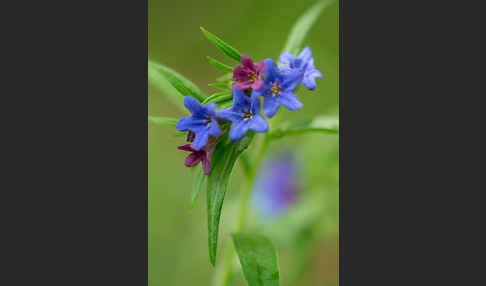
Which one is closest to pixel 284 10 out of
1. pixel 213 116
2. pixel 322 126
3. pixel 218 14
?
pixel 218 14

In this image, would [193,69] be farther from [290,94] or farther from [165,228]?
[165,228]

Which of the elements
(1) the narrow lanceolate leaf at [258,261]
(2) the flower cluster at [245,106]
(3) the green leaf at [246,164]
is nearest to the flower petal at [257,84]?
(2) the flower cluster at [245,106]

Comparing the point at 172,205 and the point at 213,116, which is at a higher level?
the point at 213,116

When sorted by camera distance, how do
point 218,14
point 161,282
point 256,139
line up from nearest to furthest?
point 256,139
point 218,14
point 161,282

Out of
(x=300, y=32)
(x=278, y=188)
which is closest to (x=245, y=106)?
(x=300, y=32)

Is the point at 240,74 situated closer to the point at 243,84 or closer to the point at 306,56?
the point at 243,84

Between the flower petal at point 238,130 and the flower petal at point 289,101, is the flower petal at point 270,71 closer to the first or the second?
the flower petal at point 289,101
